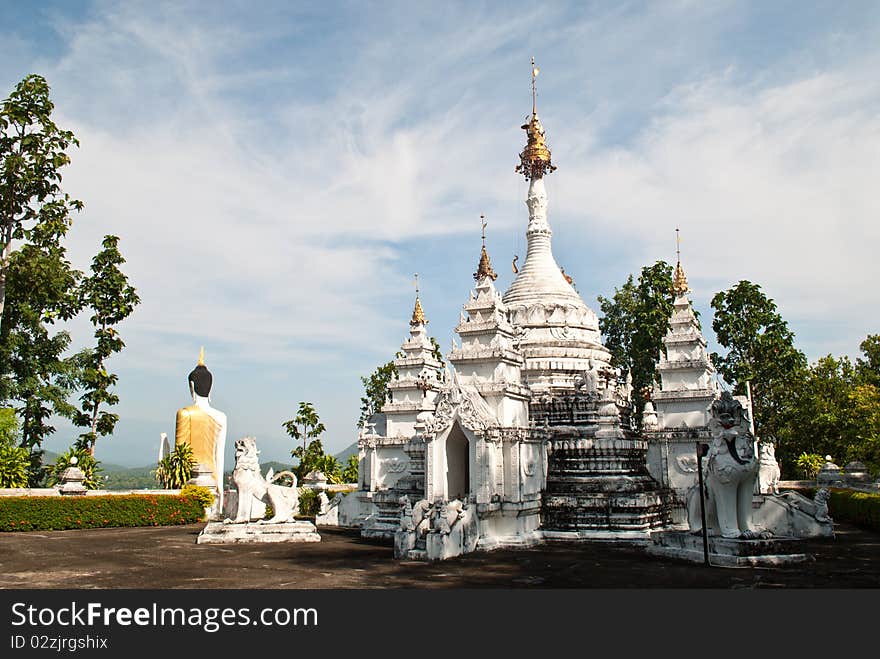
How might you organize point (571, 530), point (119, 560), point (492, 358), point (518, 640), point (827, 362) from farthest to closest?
point (827, 362) < point (492, 358) < point (571, 530) < point (119, 560) < point (518, 640)

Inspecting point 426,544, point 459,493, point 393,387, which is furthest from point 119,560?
point 393,387

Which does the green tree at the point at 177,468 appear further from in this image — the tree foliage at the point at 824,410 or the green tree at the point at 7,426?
the tree foliage at the point at 824,410

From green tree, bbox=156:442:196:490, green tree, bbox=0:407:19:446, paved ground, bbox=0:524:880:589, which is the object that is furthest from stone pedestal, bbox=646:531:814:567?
green tree, bbox=0:407:19:446

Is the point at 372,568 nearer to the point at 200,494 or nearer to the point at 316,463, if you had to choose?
the point at 200,494

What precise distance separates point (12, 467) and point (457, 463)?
1782cm

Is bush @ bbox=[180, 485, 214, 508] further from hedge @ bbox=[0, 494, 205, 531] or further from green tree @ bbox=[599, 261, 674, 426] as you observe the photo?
green tree @ bbox=[599, 261, 674, 426]

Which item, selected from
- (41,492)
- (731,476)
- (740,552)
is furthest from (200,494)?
(740,552)

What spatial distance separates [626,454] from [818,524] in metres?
5.84

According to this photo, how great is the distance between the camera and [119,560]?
54.4 feet

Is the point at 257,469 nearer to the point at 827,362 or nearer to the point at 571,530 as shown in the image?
the point at 571,530

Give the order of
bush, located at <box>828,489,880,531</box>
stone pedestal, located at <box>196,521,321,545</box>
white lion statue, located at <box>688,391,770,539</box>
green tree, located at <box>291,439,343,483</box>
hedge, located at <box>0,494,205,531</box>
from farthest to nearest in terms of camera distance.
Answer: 1. green tree, located at <box>291,439,343,483</box>
2. hedge, located at <box>0,494,205,531</box>
3. bush, located at <box>828,489,880,531</box>
4. stone pedestal, located at <box>196,521,321,545</box>
5. white lion statue, located at <box>688,391,770,539</box>

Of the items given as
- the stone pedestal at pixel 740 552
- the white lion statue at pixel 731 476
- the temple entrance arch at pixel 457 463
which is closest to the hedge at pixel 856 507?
the stone pedestal at pixel 740 552

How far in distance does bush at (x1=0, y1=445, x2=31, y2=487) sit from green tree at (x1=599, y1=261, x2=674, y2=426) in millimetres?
33016

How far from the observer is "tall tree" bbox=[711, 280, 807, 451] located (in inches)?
1654
